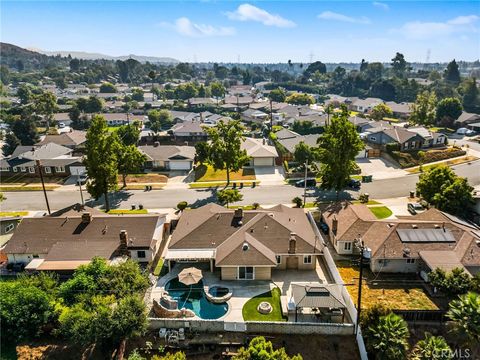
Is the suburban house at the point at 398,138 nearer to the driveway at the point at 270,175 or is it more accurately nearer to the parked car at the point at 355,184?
the parked car at the point at 355,184

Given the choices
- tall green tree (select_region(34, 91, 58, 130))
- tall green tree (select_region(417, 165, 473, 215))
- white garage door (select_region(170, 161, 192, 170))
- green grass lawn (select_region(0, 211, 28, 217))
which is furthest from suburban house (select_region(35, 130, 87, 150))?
tall green tree (select_region(417, 165, 473, 215))

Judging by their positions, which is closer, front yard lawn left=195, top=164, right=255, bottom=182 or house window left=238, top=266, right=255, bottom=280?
house window left=238, top=266, right=255, bottom=280

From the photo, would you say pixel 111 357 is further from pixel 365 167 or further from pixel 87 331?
pixel 365 167

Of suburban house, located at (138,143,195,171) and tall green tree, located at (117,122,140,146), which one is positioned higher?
tall green tree, located at (117,122,140,146)

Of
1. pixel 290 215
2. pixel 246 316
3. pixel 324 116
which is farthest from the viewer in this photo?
pixel 324 116

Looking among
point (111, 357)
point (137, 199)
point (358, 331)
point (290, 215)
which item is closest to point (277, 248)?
point (290, 215)

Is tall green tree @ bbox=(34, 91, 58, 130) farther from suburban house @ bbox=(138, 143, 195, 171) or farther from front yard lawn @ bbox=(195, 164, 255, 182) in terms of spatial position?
front yard lawn @ bbox=(195, 164, 255, 182)

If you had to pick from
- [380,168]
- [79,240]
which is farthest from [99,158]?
[380,168]
